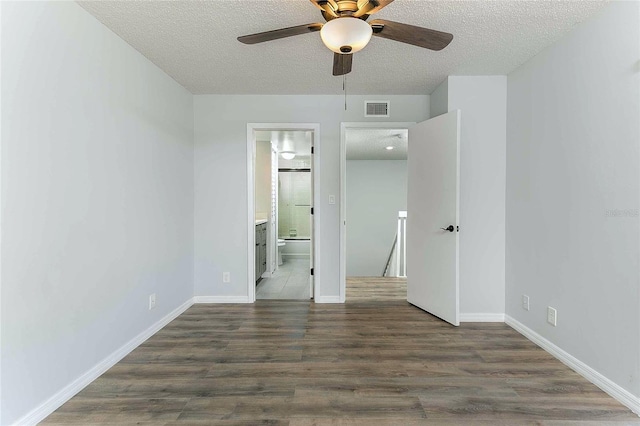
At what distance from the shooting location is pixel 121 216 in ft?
7.77

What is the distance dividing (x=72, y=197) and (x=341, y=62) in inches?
74.8

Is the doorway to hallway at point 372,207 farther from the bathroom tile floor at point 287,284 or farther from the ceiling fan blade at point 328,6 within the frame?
the ceiling fan blade at point 328,6

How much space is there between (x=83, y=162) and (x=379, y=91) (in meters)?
2.81

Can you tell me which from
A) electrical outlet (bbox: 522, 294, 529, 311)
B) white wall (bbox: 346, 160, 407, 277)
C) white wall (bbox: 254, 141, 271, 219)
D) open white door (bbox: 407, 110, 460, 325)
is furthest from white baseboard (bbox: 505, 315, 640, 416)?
white wall (bbox: 346, 160, 407, 277)

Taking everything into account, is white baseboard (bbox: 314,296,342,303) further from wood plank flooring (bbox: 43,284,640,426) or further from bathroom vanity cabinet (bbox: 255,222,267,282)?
bathroom vanity cabinet (bbox: 255,222,267,282)

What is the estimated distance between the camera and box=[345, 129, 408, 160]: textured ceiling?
4.86 metres

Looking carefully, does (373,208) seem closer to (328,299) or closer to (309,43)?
(328,299)

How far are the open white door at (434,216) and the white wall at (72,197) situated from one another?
8.51ft

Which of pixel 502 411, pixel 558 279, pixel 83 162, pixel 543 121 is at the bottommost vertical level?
pixel 502 411

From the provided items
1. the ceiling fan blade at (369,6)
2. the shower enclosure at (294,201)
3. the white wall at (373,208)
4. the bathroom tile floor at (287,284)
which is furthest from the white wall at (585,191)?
the shower enclosure at (294,201)

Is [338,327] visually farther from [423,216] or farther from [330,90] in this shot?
[330,90]

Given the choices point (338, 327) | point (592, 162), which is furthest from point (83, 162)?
point (592, 162)

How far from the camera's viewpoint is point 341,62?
6.71 ft

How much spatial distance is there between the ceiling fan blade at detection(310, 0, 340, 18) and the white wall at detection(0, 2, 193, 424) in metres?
1.51
